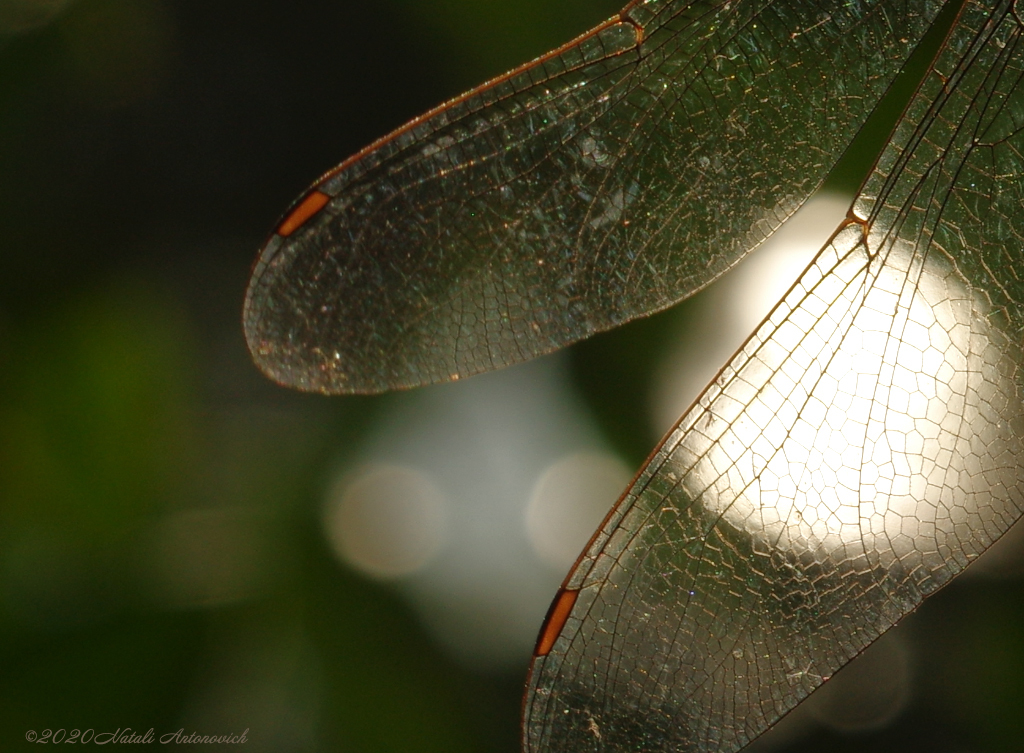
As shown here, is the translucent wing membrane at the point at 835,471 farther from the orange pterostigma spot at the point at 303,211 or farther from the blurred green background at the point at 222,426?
the blurred green background at the point at 222,426

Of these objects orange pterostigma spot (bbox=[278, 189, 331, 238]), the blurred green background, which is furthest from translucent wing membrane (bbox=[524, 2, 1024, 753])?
the blurred green background

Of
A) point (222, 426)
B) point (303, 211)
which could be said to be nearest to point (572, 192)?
point (303, 211)

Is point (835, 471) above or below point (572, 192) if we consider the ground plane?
below

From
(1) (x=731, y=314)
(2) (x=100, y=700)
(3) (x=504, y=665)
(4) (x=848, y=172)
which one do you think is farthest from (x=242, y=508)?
(4) (x=848, y=172)

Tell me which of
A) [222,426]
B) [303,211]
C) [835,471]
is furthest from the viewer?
[222,426]

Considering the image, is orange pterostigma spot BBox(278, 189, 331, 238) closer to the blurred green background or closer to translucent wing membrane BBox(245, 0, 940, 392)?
translucent wing membrane BBox(245, 0, 940, 392)

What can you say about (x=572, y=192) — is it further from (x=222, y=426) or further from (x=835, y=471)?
(x=222, y=426)

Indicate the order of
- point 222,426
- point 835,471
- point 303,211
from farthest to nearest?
1. point 222,426
2. point 303,211
3. point 835,471
